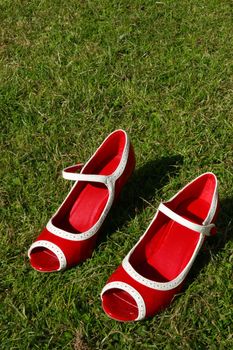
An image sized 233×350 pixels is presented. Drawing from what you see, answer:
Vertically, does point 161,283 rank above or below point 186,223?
below

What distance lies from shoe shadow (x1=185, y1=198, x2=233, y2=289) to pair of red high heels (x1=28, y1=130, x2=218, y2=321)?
0.32 ft

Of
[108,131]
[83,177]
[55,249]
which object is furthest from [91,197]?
[108,131]

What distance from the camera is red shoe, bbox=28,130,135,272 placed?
8.65 ft

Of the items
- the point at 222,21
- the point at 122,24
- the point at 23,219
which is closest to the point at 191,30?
the point at 222,21

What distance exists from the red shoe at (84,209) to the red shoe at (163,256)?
0.26 m

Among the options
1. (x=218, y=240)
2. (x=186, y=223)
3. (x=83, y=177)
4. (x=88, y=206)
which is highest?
(x=83, y=177)

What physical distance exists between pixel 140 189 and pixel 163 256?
1.90 feet

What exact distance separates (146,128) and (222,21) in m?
1.47

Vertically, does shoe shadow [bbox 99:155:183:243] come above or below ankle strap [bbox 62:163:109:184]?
below

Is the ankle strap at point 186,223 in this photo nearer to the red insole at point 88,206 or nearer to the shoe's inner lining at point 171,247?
the shoe's inner lining at point 171,247

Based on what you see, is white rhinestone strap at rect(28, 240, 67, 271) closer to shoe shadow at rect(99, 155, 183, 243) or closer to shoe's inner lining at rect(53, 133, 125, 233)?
shoe's inner lining at rect(53, 133, 125, 233)

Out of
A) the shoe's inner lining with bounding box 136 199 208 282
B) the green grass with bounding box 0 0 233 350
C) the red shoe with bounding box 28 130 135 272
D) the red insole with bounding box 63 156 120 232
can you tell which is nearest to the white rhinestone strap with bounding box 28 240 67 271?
the red shoe with bounding box 28 130 135 272

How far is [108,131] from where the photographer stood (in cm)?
360

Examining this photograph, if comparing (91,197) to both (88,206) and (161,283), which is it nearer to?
(88,206)
